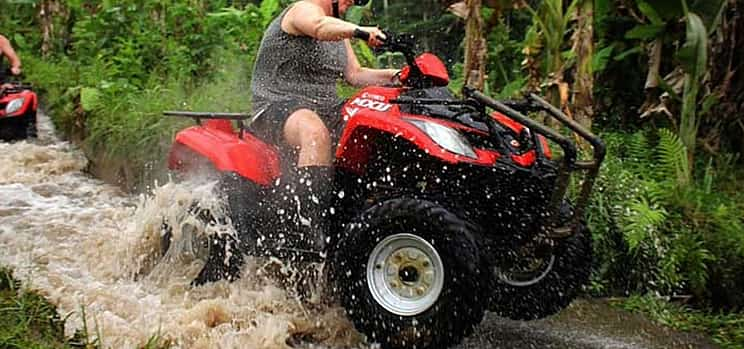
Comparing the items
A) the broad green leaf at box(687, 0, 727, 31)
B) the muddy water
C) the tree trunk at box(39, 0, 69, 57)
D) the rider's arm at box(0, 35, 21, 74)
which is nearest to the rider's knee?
the muddy water

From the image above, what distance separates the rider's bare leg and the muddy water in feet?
2.21

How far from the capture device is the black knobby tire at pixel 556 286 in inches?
183

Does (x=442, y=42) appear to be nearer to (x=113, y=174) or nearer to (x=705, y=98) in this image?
(x=113, y=174)

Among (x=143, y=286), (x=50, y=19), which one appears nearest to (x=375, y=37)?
(x=143, y=286)

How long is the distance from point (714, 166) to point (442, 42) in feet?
14.5

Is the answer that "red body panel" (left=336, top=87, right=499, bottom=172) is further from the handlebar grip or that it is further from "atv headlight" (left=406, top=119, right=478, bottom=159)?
the handlebar grip

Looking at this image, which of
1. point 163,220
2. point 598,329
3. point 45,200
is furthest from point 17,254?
point 598,329

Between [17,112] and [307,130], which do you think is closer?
[307,130]

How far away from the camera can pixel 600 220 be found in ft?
18.1

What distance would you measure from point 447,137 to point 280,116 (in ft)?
3.67

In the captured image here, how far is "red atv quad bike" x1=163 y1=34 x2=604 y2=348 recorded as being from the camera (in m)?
4.00

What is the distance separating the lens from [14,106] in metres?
9.98

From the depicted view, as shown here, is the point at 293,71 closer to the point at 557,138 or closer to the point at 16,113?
the point at 557,138

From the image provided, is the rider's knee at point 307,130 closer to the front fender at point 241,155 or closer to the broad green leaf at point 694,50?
the front fender at point 241,155
